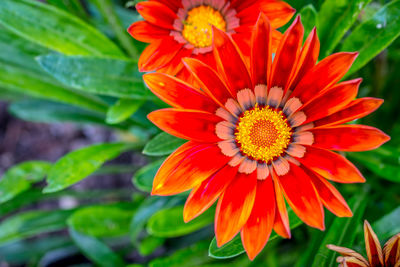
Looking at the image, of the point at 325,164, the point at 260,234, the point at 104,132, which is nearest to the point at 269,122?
the point at 325,164

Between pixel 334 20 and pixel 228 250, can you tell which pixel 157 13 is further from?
pixel 228 250

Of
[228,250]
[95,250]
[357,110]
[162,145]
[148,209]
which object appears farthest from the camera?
[95,250]

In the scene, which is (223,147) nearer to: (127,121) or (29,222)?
(127,121)

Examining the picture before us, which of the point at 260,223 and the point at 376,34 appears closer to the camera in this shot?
the point at 260,223

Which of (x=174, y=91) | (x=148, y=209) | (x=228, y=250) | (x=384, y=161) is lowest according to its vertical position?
(x=148, y=209)

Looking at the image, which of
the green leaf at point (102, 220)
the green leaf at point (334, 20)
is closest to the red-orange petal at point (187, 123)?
the green leaf at point (334, 20)

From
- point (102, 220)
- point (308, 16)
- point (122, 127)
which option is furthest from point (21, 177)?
point (308, 16)

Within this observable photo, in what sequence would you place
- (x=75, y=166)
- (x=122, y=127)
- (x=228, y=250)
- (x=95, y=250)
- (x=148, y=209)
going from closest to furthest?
(x=228, y=250) → (x=75, y=166) → (x=148, y=209) → (x=95, y=250) → (x=122, y=127)

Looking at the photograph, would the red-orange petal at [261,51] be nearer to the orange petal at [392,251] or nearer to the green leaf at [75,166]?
the orange petal at [392,251]

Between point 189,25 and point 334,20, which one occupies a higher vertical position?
point 334,20
